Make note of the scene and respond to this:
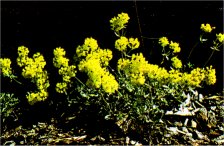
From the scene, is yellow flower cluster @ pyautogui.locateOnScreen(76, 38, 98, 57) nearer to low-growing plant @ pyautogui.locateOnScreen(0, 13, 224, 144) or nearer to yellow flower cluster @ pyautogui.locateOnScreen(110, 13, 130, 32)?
low-growing plant @ pyautogui.locateOnScreen(0, 13, 224, 144)

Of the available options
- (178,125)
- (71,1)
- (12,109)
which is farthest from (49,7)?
(178,125)

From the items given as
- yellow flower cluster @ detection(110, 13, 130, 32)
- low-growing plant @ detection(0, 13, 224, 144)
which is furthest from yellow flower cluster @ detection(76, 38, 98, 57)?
yellow flower cluster @ detection(110, 13, 130, 32)

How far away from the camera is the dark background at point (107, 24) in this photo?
446 centimetres

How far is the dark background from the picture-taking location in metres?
4.46

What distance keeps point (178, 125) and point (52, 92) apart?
1472 millimetres

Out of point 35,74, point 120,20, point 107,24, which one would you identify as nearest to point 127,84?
point 120,20

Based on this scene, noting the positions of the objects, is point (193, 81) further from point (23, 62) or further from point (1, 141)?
point (1, 141)

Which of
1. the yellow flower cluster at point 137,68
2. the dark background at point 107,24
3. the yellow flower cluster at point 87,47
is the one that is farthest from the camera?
the dark background at point 107,24

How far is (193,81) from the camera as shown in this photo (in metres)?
3.35

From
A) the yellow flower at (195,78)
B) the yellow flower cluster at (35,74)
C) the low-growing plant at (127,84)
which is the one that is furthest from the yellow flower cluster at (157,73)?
the yellow flower cluster at (35,74)

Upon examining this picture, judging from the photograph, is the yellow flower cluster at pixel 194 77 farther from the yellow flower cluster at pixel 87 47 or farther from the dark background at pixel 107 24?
the dark background at pixel 107 24

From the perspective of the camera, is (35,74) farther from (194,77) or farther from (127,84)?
(194,77)

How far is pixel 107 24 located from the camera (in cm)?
455

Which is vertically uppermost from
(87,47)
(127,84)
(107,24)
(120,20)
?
(107,24)
